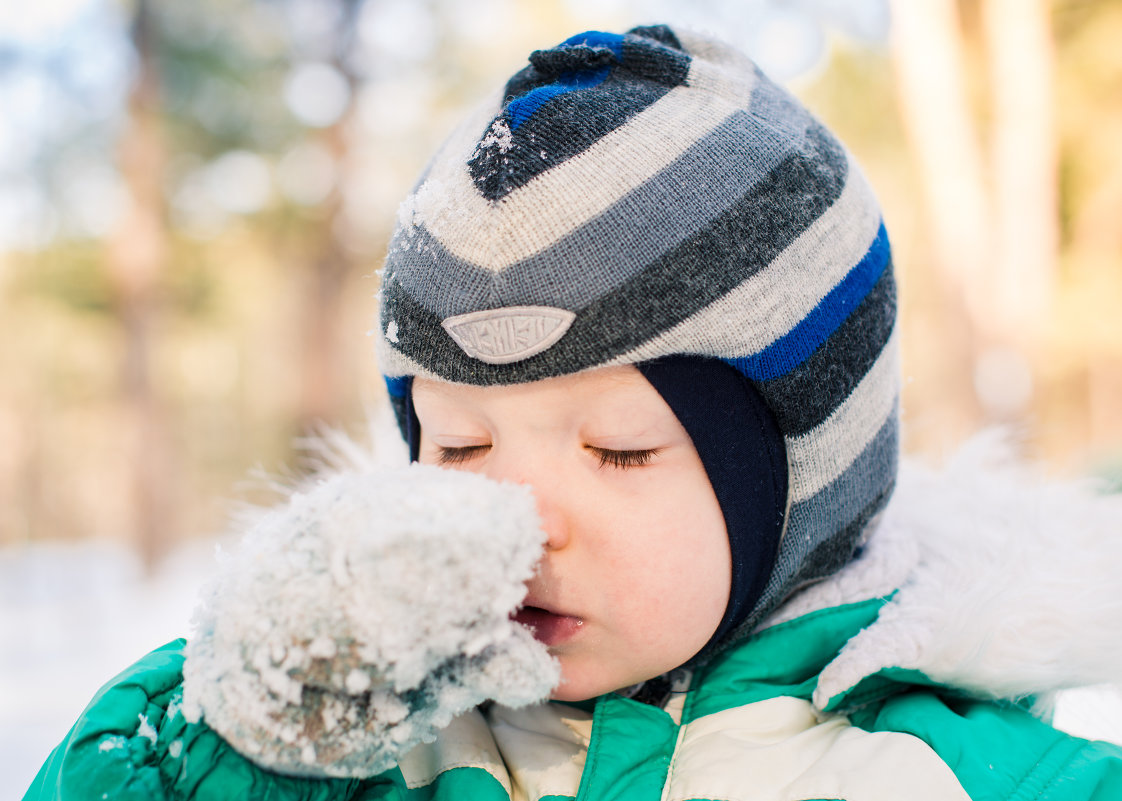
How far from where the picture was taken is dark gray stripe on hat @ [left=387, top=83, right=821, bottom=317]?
37.7 inches

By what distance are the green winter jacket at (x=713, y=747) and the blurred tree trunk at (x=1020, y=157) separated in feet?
17.6

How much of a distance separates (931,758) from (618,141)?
801 millimetres

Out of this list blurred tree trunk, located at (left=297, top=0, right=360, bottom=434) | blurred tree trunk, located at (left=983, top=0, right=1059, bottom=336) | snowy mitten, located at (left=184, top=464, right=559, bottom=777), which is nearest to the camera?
snowy mitten, located at (left=184, top=464, right=559, bottom=777)

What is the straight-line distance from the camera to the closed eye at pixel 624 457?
97 centimetres

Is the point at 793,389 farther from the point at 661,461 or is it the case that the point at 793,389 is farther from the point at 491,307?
the point at 491,307

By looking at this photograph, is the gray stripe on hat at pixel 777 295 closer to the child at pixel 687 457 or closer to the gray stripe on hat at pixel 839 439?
the child at pixel 687 457

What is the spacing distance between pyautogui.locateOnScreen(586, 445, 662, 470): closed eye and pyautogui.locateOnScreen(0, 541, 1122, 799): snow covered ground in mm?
483

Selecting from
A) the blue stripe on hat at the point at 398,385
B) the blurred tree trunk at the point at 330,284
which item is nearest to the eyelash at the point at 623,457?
the blue stripe on hat at the point at 398,385

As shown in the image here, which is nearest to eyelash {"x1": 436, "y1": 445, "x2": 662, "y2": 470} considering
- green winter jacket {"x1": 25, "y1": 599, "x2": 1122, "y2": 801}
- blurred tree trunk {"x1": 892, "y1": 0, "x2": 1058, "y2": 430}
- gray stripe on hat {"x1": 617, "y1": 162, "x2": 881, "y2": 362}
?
gray stripe on hat {"x1": 617, "y1": 162, "x2": 881, "y2": 362}

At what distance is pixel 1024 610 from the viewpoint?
111 centimetres

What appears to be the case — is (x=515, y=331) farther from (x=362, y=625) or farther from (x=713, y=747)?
(x=713, y=747)

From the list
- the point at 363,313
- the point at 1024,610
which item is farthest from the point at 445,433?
the point at 363,313

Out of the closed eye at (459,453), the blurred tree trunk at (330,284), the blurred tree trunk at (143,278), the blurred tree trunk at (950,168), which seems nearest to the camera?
the closed eye at (459,453)

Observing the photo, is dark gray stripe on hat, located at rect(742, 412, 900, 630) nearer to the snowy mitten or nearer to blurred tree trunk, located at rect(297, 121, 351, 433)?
the snowy mitten
